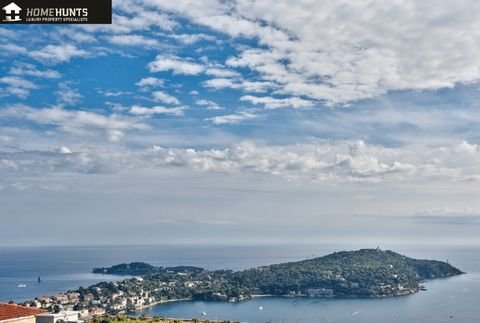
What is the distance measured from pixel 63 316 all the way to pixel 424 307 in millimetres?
63723

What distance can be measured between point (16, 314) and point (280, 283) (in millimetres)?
75278

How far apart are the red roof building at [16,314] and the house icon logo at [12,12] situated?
359 inches

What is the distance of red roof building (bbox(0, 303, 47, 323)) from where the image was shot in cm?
1666

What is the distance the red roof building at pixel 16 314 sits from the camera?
16.7m

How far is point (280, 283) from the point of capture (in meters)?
89.4

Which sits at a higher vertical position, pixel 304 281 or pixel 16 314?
pixel 16 314

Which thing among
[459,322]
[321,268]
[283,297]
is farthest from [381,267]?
[459,322]

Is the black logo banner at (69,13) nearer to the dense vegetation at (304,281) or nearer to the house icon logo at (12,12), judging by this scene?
the house icon logo at (12,12)

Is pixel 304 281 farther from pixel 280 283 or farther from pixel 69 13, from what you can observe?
pixel 69 13

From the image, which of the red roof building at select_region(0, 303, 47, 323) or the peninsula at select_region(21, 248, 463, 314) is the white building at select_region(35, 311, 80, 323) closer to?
the red roof building at select_region(0, 303, 47, 323)

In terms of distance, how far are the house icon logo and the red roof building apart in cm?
912

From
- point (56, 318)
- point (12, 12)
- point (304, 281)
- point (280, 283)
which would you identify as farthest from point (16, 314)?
point (304, 281)

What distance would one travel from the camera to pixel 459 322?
62281 millimetres

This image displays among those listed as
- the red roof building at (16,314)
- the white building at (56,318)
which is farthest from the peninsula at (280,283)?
the red roof building at (16,314)
